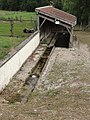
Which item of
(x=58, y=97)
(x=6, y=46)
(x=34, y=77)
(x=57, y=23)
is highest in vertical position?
(x=57, y=23)

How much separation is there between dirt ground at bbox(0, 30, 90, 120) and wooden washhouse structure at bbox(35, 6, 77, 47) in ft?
23.2

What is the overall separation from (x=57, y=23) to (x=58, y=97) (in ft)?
45.8

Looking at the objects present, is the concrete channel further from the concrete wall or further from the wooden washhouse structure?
the wooden washhouse structure

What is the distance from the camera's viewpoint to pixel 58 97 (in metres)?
12.0

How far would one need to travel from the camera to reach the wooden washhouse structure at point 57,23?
989 inches

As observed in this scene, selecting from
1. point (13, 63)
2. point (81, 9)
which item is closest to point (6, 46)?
point (13, 63)

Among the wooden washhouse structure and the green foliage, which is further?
the green foliage

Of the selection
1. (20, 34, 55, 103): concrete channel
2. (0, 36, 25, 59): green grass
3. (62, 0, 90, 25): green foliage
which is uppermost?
(62, 0, 90, 25): green foliage

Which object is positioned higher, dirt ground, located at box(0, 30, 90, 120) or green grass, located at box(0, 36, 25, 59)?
green grass, located at box(0, 36, 25, 59)

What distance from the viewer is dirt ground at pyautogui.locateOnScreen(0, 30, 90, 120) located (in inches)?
397

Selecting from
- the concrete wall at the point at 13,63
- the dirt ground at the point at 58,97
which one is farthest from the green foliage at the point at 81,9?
the dirt ground at the point at 58,97

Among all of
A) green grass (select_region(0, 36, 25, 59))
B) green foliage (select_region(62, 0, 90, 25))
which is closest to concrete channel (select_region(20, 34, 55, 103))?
green grass (select_region(0, 36, 25, 59))

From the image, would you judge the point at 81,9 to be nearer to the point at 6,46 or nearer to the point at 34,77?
the point at 6,46

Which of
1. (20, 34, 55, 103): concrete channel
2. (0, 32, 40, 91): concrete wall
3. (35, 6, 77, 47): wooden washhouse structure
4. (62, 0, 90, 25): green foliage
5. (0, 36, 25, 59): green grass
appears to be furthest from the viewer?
(62, 0, 90, 25): green foliage
